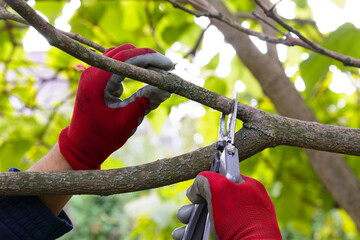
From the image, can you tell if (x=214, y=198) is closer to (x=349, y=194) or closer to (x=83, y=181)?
(x=83, y=181)

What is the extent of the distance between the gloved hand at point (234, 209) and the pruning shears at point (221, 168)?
0.01 m

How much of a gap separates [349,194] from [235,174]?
0.65 metres

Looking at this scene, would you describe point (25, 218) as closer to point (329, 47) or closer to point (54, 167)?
point (54, 167)

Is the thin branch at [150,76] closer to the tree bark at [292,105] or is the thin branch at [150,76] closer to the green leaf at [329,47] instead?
the green leaf at [329,47]

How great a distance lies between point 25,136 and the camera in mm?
1015

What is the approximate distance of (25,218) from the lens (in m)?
0.54

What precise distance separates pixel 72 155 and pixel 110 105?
100 millimetres

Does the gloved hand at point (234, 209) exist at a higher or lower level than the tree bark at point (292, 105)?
lower

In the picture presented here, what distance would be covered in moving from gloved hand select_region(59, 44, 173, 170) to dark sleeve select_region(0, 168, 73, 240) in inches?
5.0

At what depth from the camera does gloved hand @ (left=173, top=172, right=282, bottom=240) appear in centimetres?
36

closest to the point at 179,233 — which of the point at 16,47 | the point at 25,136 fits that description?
the point at 25,136

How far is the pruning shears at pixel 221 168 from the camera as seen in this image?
0.39 meters

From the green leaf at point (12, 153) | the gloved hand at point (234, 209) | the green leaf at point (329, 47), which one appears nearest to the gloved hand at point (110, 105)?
the gloved hand at point (234, 209)

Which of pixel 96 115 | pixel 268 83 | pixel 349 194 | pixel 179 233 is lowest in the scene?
pixel 179 233
